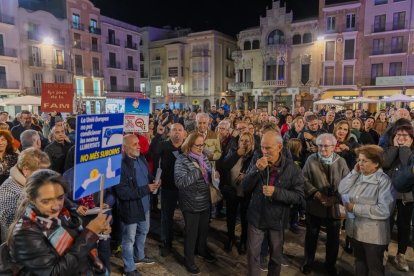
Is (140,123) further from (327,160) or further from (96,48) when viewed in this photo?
(96,48)

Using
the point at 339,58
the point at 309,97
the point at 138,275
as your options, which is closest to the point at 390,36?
the point at 339,58

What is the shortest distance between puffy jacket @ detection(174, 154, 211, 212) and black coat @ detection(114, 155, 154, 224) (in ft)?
1.57

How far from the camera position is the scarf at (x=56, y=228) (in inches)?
82.2

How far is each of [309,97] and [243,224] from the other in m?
31.7

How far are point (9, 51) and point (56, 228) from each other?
A: 33.5 m

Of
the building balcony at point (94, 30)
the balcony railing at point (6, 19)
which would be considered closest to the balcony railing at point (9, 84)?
the balcony railing at point (6, 19)

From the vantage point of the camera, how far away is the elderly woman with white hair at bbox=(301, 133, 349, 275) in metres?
3.96

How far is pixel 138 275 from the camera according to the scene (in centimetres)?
404

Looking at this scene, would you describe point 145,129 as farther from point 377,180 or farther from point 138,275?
point 377,180

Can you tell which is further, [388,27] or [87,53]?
[87,53]

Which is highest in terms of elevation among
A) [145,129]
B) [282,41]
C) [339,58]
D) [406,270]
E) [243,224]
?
[282,41]

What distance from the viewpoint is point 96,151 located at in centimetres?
293

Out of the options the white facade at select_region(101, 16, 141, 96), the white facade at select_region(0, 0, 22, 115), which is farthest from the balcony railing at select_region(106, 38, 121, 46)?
the white facade at select_region(0, 0, 22, 115)

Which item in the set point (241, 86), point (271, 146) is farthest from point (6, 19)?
point (271, 146)
